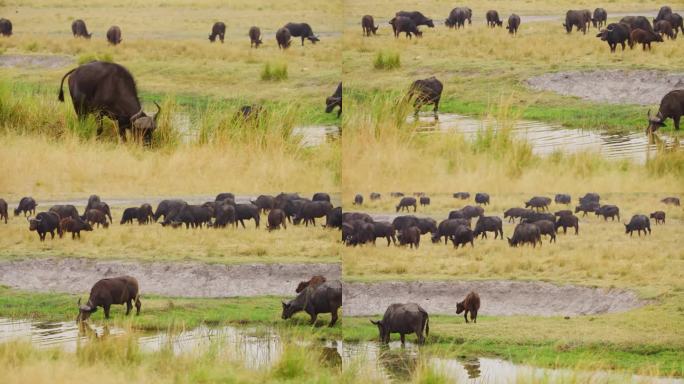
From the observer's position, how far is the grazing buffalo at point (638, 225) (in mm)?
10055

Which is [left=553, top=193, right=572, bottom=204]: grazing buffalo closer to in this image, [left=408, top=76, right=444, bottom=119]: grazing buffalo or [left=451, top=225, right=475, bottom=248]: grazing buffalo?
[left=451, top=225, right=475, bottom=248]: grazing buffalo

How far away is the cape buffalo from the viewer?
10.7 metres

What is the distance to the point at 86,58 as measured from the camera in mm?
10750

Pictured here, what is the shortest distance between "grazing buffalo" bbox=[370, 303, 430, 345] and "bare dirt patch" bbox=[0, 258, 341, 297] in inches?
22.1

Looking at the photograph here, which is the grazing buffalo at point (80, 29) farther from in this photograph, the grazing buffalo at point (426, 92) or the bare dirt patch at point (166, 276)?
the grazing buffalo at point (426, 92)

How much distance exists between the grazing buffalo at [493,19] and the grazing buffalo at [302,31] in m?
1.33

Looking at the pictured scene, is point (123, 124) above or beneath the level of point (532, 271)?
above

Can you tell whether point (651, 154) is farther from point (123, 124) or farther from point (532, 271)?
point (123, 124)

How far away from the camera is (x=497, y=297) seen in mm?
10289

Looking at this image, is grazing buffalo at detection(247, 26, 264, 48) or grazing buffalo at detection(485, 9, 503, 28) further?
grazing buffalo at detection(247, 26, 264, 48)

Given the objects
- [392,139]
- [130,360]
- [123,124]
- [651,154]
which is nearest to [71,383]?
[130,360]

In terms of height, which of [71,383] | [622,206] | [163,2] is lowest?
[71,383]

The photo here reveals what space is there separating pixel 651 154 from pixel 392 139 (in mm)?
1925

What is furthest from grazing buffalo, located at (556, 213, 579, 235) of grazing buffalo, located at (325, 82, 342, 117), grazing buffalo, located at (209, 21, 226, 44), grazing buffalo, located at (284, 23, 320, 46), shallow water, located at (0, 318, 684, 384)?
grazing buffalo, located at (209, 21, 226, 44)
